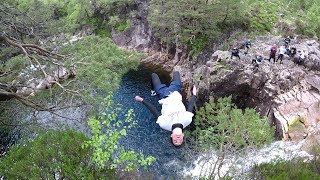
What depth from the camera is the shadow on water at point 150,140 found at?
22.0 meters

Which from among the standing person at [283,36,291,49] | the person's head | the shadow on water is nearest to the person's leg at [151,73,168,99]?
the person's head

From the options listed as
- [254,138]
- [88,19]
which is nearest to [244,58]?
[254,138]

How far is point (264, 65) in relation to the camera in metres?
26.2

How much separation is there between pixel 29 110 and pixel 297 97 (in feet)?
60.7

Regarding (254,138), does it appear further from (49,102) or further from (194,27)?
(194,27)

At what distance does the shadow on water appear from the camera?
72.3ft

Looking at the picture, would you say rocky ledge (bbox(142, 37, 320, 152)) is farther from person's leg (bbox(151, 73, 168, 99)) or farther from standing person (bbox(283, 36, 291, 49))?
person's leg (bbox(151, 73, 168, 99))

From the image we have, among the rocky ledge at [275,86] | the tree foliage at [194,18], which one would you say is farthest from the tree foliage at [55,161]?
the tree foliage at [194,18]

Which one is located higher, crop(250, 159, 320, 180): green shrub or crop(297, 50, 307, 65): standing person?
crop(250, 159, 320, 180): green shrub

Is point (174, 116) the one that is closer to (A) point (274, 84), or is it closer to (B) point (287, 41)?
(A) point (274, 84)

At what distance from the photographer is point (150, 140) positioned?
81.5ft

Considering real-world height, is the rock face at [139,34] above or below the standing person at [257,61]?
below

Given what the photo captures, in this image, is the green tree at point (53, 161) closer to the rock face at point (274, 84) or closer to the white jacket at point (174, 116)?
the white jacket at point (174, 116)

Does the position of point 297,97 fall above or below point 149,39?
above
